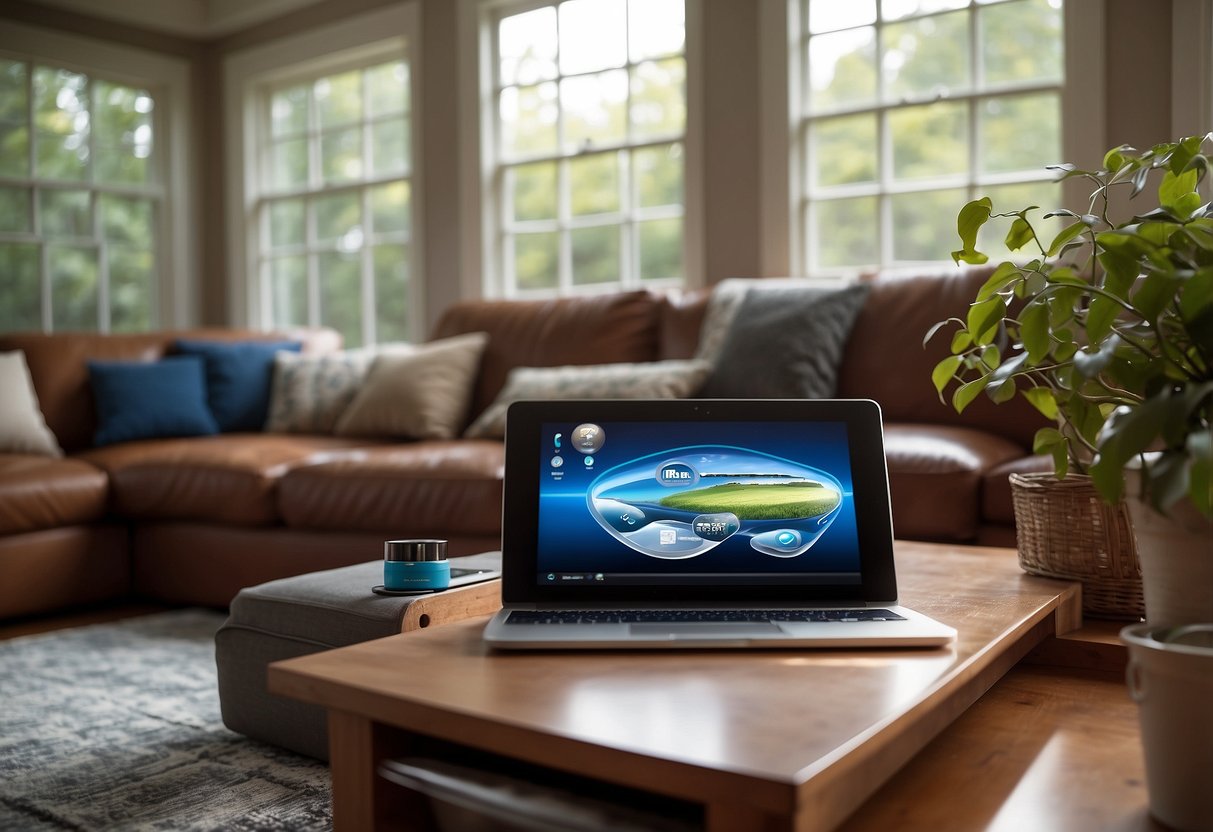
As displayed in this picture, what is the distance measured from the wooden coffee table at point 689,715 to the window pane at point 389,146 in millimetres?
3981

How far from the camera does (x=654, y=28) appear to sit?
414 cm

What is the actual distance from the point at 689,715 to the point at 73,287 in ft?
16.8

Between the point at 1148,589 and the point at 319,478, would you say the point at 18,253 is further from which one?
the point at 1148,589

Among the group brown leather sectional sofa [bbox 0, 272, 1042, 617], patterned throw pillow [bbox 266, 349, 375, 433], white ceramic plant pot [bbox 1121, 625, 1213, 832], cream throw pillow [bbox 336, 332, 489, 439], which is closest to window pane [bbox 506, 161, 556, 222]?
brown leather sectional sofa [bbox 0, 272, 1042, 617]

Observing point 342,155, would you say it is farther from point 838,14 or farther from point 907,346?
point 907,346

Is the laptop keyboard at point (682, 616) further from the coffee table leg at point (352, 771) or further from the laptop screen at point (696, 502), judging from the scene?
the coffee table leg at point (352, 771)

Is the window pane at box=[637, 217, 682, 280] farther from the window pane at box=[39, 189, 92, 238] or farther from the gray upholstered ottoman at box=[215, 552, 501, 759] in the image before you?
the window pane at box=[39, 189, 92, 238]

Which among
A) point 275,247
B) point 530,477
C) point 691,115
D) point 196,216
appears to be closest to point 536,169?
point 691,115

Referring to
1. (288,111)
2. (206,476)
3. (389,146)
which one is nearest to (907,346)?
(206,476)

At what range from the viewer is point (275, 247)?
18.0 ft

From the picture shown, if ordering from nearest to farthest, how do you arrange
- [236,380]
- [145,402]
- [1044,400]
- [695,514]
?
[695,514] < [1044,400] < [145,402] < [236,380]

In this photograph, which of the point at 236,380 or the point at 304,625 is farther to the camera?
the point at 236,380

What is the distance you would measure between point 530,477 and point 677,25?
3.19 m

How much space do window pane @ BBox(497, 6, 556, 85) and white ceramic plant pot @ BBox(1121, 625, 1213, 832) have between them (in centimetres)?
394
